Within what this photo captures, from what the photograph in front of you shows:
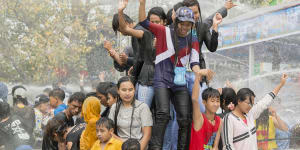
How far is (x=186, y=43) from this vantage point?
15.6 feet

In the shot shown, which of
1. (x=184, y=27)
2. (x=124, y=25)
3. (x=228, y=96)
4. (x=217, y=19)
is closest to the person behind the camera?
(x=124, y=25)

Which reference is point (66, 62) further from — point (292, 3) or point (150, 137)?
point (150, 137)

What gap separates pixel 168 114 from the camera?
4547mm

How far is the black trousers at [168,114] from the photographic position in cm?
454

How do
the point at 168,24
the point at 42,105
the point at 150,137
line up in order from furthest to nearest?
the point at 42,105, the point at 168,24, the point at 150,137

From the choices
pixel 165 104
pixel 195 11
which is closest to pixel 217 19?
pixel 195 11

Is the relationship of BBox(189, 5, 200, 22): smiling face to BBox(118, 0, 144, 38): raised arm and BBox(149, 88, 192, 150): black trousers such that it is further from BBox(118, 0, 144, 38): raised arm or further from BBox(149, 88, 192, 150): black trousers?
BBox(149, 88, 192, 150): black trousers

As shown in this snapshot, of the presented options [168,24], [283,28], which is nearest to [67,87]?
[283,28]

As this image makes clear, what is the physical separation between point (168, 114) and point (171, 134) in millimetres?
412

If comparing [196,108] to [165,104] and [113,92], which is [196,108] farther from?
[113,92]

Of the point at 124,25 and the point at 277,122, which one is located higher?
the point at 124,25

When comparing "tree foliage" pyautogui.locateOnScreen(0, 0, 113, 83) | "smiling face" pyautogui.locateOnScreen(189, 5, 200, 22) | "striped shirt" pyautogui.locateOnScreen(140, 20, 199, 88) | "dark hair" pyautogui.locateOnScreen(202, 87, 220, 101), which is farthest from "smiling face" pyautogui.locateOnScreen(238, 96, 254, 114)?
"tree foliage" pyautogui.locateOnScreen(0, 0, 113, 83)

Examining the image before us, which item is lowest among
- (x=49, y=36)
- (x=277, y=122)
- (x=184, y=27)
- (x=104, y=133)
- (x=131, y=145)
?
(x=277, y=122)

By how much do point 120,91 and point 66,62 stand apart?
245 inches
